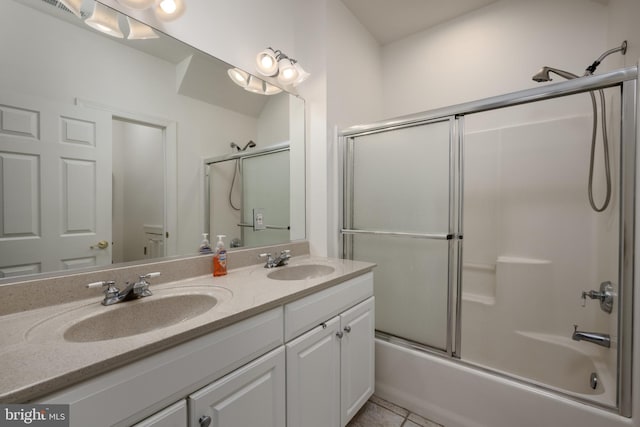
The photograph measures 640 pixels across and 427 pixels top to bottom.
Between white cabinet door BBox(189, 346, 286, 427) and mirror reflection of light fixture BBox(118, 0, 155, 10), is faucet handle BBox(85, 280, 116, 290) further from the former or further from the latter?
mirror reflection of light fixture BBox(118, 0, 155, 10)

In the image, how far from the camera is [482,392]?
1.38 meters

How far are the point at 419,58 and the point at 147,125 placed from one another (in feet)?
7.37

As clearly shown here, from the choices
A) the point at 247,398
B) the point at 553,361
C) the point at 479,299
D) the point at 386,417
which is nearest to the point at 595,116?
→ the point at 479,299

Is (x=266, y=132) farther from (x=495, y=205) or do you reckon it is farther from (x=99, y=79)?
(x=495, y=205)

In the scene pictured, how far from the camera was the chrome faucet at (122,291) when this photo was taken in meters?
0.92

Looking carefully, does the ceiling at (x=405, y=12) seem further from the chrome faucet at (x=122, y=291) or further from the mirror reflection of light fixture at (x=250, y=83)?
the chrome faucet at (x=122, y=291)

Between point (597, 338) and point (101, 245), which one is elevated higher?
point (101, 245)

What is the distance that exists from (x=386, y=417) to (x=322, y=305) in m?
0.94

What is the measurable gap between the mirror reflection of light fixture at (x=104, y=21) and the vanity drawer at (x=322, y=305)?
4.31 feet

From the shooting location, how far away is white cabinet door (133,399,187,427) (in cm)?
65

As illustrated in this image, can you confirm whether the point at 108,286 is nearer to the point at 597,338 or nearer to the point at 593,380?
the point at 597,338

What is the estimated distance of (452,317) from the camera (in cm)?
158

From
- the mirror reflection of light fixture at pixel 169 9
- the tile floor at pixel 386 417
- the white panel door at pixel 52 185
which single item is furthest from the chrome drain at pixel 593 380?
the mirror reflection of light fixture at pixel 169 9

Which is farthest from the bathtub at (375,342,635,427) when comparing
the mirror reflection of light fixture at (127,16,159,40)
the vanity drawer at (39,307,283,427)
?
the mirror reflection of light fixture at (127,16,159,40)
